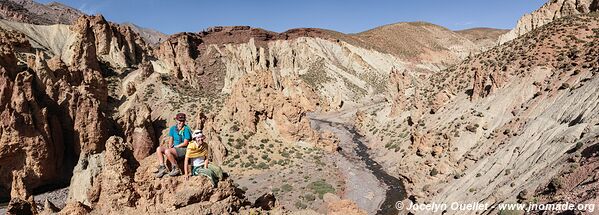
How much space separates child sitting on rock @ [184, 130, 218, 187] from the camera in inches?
418

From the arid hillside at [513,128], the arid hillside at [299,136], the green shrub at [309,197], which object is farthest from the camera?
the green shrub at [309,197]

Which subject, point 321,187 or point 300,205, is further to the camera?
point 321,187

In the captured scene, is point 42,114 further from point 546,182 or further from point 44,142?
point 546,182

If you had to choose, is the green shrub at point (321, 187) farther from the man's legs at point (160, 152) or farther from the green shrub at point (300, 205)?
the man's legs at point (160, 152)

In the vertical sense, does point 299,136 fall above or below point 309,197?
above

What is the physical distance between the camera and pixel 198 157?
35.9 ft

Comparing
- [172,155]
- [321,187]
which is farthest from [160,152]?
[321,187]

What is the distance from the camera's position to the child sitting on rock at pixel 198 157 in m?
10.6

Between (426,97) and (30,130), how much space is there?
38.7m

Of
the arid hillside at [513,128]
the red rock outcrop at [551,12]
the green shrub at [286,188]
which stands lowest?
the green shrub at [286,188]

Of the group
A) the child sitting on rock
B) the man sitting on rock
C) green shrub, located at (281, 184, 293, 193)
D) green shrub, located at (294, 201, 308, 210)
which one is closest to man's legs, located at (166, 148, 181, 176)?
the man sitting on rock

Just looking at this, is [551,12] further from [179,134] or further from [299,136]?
[179,134]

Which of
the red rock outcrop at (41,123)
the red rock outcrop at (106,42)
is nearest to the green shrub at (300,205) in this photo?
the red rock outcrop at (41,123)

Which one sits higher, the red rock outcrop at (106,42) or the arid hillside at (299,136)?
the red rock outcrop at (106,42)
